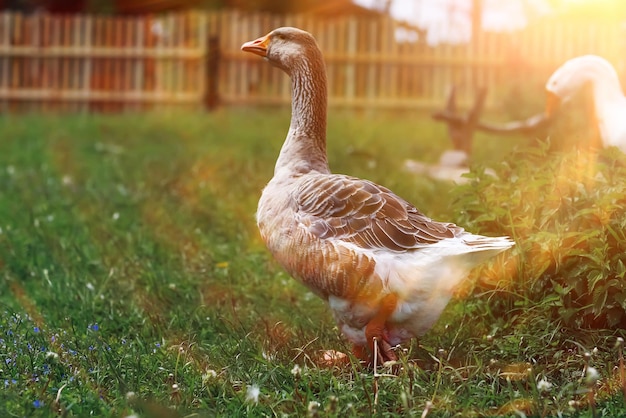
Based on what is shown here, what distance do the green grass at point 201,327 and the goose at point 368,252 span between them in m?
0.18

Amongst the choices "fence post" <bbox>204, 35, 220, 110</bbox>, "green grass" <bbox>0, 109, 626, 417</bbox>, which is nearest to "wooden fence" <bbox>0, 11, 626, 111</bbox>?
"fence post" <bbox>204, 35, 220, 110</bbox>

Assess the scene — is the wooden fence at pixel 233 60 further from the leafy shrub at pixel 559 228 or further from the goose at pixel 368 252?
the goose at pixel 368 252

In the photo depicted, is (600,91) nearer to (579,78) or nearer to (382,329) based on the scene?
(579,78)

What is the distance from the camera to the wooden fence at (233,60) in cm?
1753

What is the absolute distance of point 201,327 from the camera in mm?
4582

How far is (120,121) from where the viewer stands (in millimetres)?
14516

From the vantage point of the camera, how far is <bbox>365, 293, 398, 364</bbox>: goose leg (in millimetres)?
3533

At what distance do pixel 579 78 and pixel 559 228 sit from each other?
157cm

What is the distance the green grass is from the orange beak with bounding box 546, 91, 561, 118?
24.9 inches

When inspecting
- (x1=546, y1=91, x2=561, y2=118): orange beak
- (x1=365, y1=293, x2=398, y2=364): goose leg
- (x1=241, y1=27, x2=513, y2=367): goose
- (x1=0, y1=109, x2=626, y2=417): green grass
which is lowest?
(x1=0, y1=109, x2=626, y2=417): green grass

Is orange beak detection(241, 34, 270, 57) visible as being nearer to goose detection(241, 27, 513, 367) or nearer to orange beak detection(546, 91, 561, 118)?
goose detection(241, 27, 513, 367)

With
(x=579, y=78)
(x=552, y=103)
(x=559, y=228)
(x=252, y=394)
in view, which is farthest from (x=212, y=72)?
(x=252, y=394)

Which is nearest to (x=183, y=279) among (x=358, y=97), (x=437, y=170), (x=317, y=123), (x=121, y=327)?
(x=121, y=327)

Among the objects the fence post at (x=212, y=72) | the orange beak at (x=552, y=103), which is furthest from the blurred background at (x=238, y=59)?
the orange beak at (x=552, y=103)
